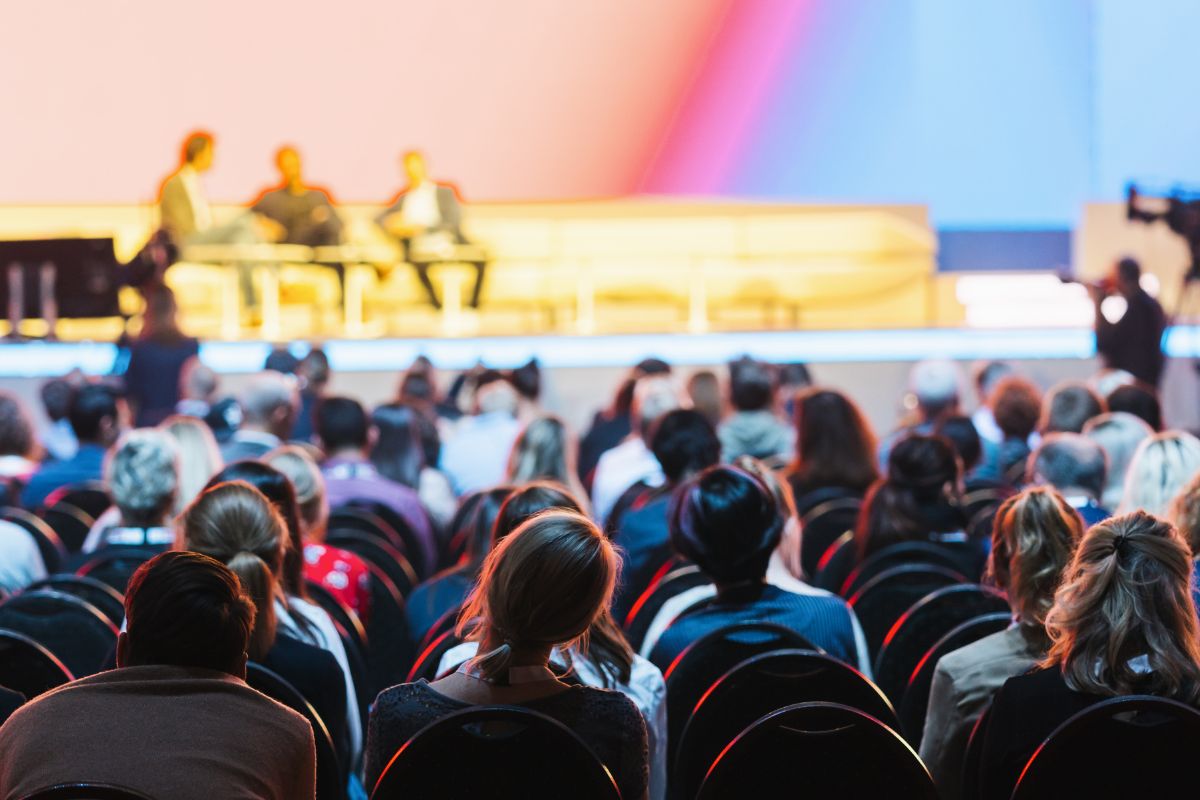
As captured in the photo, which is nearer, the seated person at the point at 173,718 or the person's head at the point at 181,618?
the seated person at the point at 173,718

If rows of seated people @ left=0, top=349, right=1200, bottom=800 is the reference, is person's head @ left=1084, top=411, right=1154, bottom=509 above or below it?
above

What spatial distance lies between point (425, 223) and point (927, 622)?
753cm

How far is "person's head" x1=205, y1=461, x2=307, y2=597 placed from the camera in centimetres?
284

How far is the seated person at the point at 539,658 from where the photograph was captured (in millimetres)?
1975

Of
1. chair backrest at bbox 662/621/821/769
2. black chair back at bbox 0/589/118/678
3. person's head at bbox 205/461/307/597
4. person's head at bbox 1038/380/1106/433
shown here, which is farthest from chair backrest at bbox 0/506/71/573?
person's head at bbox 1038/380/1106/433

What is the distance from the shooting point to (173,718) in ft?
5.61

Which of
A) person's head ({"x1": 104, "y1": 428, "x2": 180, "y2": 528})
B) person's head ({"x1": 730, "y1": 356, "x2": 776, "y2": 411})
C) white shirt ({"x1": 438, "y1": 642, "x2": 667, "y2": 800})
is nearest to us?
white shirt ({"x1": 438, "y1": 642, "x2": 667, "y2": 800})

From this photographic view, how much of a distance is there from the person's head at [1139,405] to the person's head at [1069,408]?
210mm

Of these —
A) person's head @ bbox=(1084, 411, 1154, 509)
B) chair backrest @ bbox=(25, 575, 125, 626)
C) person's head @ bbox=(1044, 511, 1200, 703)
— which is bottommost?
chair backrest @ bbox=(25, 575, 125, 626)

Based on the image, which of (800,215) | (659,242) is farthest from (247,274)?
(800,215)

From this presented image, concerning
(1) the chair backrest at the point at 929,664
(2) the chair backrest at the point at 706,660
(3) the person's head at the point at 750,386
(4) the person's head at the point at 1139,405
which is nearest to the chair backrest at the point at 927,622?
(1) the chair backrest at the point at 929,664

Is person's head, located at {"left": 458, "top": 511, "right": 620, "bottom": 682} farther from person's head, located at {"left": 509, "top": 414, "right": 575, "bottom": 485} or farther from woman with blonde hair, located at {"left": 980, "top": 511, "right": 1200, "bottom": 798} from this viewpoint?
person's head, located at {"left": 509, "top": 414, "right": 575, "bottom": 485}

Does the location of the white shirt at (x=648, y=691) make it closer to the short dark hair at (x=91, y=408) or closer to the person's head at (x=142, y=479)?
the person's head at (x=142, y=479)

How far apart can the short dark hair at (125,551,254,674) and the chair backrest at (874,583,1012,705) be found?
59.7 inches
